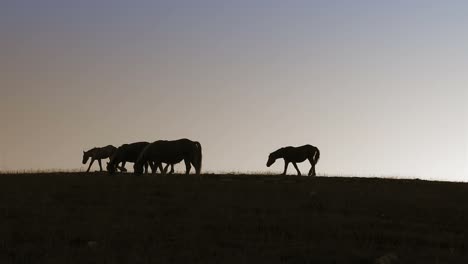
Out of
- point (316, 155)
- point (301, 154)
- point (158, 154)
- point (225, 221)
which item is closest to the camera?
point (225, 221)

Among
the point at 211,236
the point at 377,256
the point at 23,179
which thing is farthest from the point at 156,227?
the point at 23,179

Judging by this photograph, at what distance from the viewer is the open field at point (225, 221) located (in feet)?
50.3

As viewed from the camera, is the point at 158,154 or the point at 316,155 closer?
the point at 158,154

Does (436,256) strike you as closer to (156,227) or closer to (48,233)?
(156,227)

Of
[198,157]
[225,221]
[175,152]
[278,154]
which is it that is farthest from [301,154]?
[225,221]

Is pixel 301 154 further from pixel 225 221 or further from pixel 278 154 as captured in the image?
pixel 225 221

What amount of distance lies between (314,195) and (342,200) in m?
1.03

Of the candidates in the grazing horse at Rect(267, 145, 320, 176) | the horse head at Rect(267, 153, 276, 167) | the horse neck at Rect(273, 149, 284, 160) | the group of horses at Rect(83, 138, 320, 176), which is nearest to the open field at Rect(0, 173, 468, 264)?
the group of horses at Rect(83, 138, 320, 176)

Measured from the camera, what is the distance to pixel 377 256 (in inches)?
609

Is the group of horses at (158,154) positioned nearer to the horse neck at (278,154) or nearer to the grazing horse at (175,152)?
the grazing horse at (175,152)

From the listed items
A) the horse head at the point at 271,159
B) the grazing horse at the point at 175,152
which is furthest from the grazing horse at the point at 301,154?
the grazing horse at the point at 175,152

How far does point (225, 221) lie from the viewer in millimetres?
18797

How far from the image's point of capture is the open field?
15344 mm

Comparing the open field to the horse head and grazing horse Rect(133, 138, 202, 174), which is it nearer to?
grazing horse Rect(133, 138, 202, 174)
